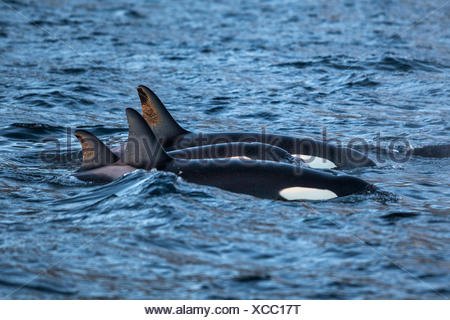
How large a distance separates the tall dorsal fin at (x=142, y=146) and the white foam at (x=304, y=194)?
1.63m

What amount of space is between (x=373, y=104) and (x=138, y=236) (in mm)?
9873

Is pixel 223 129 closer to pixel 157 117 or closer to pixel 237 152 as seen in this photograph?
pixel 157 117

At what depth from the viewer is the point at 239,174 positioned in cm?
840

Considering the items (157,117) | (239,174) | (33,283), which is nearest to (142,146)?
(239,174)

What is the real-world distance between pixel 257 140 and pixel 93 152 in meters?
2.83

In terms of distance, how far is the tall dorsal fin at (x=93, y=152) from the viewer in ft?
29.3

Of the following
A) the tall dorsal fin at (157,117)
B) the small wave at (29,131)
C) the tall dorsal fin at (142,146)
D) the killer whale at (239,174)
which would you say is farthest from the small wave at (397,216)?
the small wave at (29,131)

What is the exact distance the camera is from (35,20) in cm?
2623

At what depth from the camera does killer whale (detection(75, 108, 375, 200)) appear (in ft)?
26.9

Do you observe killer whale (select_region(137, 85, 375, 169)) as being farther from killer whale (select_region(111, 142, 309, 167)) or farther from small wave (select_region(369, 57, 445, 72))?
small wave (select_region(369, 57, 445, 72))

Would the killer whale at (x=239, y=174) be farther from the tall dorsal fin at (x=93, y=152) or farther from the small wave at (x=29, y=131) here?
the small wave at (x=29, y=131)

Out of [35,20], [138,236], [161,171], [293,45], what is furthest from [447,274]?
Answer: [35,20]
